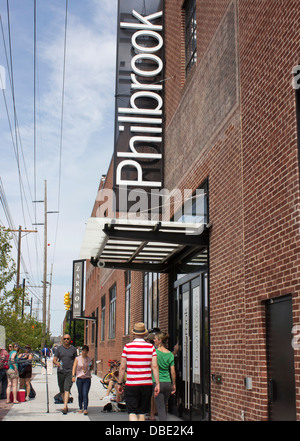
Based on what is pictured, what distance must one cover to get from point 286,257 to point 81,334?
86.5 metres

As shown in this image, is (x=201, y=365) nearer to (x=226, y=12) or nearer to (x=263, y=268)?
(x=263, y=268)

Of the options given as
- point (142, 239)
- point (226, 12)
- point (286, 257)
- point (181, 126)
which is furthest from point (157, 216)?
point (286, 257)

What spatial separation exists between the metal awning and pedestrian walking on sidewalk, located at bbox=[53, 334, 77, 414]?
2.25m

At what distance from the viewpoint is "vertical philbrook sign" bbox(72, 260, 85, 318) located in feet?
129

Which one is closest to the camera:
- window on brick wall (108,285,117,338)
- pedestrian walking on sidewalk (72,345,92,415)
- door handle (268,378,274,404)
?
door handle (268,378,274,404)

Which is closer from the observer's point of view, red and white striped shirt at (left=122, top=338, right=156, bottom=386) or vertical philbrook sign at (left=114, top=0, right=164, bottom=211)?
red and white striped shirt at (left=122, top=338, right=156, bottom=386)

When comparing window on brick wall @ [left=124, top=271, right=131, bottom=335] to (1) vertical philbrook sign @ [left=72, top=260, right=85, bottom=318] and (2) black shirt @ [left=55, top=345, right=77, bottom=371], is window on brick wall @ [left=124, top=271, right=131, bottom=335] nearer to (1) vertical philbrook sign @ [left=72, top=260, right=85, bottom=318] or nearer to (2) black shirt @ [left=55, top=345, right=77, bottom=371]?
(2) black shirt @ [left=55, top=345, right=77, bottom=371]

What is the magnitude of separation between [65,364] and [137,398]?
586cm

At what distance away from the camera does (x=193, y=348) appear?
11352mm

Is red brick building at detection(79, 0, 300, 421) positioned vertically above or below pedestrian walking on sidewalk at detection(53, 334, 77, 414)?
above

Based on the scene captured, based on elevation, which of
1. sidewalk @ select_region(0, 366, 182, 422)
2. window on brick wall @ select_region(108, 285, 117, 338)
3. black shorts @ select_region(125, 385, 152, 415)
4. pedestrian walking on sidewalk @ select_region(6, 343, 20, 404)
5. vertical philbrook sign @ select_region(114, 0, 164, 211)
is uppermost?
vertical philbrook sign @ select_region(114, 0, 164, 211)

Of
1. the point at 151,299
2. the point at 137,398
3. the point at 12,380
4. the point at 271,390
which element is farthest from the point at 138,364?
the point at 151,299

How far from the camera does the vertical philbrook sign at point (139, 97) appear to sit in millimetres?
14531

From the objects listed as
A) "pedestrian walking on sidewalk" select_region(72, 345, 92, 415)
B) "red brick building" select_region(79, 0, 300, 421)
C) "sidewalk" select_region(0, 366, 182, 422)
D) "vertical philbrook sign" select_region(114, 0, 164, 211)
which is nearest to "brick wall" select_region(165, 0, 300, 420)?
"red brick building" select_region(79, 0, 300, 421)
